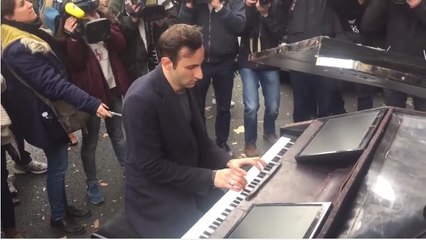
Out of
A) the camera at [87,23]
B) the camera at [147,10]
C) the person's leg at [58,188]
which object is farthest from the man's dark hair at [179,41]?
the camera at [147,10]

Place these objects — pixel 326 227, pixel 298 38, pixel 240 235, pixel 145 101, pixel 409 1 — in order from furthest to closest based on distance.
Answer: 1. pixel 298 38
2. pixel 409 1
3. pixel 145 101
4. pixel 240 235
5. pixel 326 227

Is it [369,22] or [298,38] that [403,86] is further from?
[298,38]

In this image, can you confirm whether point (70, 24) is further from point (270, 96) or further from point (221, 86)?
point (270, 96)

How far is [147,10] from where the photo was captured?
399 centimetres

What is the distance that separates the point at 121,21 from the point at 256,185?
2174 millimetres

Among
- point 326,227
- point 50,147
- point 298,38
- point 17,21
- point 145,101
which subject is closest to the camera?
point 326,227

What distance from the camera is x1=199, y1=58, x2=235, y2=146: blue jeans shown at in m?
4.38

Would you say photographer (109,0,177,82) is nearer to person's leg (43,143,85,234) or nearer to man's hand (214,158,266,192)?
person's leg (43,143,85,234)

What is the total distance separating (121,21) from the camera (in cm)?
398

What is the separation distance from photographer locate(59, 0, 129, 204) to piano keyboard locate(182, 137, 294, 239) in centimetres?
158

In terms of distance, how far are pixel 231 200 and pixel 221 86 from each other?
2.26m

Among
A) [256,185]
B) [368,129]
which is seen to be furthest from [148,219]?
[368,129]

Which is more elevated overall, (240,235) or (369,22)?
(369,22)

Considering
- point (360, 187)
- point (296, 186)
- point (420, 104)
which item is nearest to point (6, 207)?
point (296, 186)
